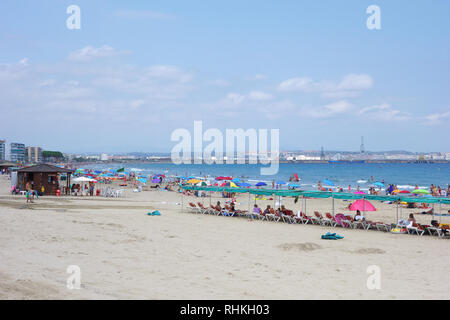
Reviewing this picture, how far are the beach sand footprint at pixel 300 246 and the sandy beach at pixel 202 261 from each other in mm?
28

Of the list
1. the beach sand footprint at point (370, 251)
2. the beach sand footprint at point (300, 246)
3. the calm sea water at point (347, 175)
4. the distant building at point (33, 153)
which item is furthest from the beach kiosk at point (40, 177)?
the distant building at point (33, 153)

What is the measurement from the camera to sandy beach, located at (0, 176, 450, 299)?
696 cm

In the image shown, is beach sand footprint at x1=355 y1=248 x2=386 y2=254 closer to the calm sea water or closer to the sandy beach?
the sandy beach

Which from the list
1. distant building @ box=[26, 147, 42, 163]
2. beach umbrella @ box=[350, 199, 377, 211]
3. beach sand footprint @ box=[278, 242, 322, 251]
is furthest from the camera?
distant building @ box=[26, 147, 42, 163]

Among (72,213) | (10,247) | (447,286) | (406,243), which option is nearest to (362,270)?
(447,286)

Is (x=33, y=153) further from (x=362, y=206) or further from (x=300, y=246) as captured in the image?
(x=300, y=246)

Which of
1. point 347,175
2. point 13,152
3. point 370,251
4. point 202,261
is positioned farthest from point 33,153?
point 370,251

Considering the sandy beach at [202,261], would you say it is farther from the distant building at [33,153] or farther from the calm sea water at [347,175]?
the distant building at [33,153]

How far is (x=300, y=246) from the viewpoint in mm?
11742

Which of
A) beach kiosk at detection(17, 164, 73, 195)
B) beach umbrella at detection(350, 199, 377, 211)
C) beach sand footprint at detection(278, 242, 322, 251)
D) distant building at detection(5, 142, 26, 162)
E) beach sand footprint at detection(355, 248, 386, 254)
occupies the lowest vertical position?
beach sand footprint at detection(355, 248, 386, 254)

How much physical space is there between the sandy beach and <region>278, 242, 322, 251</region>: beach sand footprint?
0.09 feet

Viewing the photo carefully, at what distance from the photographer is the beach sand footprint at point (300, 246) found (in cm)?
1138

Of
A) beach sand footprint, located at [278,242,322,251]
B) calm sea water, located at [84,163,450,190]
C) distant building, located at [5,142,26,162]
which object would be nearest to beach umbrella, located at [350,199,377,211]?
beach sand footprint, located at [278,242,322,251]
